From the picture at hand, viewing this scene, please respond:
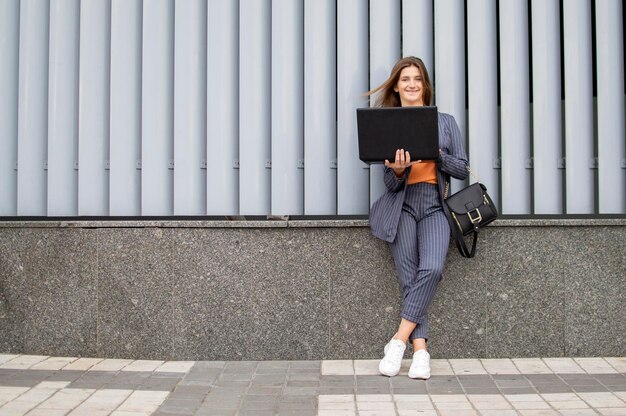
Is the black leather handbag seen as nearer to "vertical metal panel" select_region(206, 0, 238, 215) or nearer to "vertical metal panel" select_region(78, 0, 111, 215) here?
"vertical metal panel" select_region(206, 0, 238, 215)

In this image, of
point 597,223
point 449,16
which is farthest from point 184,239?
point 597,223

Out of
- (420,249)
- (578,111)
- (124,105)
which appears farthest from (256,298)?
(578,111)

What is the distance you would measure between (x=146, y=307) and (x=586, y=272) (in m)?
2.94

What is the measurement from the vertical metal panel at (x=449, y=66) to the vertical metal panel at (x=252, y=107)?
1203 mm

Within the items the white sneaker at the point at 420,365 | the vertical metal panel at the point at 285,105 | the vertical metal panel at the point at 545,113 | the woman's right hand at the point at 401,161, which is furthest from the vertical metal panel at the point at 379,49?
the white sneaker at the point at 420,365

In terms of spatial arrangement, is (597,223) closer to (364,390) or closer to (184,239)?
(364,390)

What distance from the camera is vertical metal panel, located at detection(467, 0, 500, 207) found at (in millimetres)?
5309

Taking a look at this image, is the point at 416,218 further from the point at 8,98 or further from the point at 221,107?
the point at 8,98

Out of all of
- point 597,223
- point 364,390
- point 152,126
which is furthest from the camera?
point 152,126

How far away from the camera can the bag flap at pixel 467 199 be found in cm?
485

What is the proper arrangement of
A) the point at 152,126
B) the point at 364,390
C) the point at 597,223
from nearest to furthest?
the point at 364,390
the point at 597,223
the point at 152,126

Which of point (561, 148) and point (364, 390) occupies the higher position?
point (561, 148)

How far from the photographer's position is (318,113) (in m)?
5.38

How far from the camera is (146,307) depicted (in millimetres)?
5230
